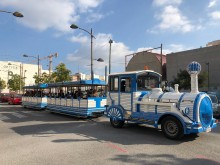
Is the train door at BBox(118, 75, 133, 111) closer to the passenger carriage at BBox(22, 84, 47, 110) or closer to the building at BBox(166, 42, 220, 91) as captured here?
the passenger carriage at BBox(22, 84, 47, 110)

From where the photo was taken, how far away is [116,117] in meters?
10.6

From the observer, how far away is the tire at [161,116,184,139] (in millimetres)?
7949

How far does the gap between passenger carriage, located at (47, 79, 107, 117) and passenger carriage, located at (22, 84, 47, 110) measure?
3647mm

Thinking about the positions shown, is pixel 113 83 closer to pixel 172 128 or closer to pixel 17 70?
pixel 172 128

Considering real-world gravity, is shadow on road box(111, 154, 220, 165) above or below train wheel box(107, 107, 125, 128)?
below

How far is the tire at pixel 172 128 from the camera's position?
7949 mm

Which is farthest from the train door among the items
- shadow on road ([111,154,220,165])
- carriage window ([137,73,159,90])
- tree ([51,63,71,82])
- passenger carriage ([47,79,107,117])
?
tree ([51,63,71,82])

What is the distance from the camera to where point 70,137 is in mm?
8789

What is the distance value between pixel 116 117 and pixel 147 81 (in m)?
2.18

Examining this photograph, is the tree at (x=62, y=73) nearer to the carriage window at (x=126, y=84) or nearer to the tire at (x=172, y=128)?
the carriage window at (x=126, y=84)

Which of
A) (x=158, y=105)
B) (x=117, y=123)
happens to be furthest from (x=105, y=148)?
(x=117, y=123)

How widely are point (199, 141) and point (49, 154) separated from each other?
16.6 feet

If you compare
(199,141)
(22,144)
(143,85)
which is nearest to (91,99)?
(143,85)

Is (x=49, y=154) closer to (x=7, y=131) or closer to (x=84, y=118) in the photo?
(x=7, y=131)
